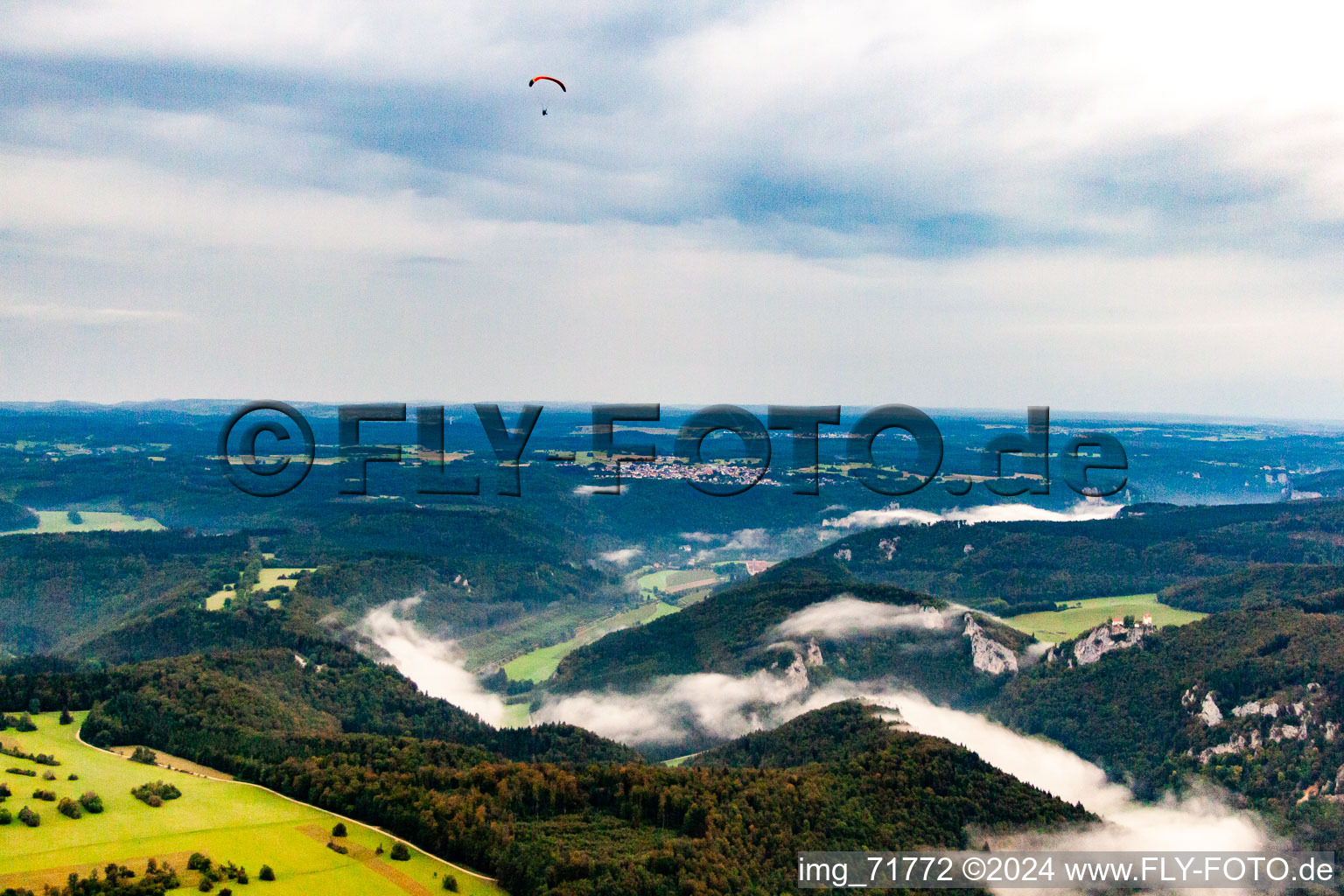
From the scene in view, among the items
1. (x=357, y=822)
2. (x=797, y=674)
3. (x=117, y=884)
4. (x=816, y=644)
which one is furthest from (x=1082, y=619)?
(x=117, y=884)

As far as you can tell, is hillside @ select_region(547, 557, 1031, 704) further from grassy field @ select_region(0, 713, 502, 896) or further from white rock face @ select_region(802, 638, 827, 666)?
grassy field @ select_region(0, 713, 502, 896)

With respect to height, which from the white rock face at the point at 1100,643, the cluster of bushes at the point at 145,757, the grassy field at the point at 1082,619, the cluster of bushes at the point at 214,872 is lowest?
the grassy field at the point at 1082,619

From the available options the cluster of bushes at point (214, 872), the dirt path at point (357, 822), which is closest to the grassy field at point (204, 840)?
the dirt path at point (357, 822)

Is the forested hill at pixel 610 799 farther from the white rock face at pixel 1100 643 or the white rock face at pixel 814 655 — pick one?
the white rock face at pixel 1100 643

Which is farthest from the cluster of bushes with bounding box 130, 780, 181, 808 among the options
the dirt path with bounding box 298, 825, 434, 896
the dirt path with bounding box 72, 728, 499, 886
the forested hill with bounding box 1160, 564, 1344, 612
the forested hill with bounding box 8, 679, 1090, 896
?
the forested hill with bounding box 1160, 564, 1344, 612

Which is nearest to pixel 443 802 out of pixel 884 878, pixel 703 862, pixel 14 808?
pixel 703 862

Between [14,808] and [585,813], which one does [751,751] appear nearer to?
[585,813]
